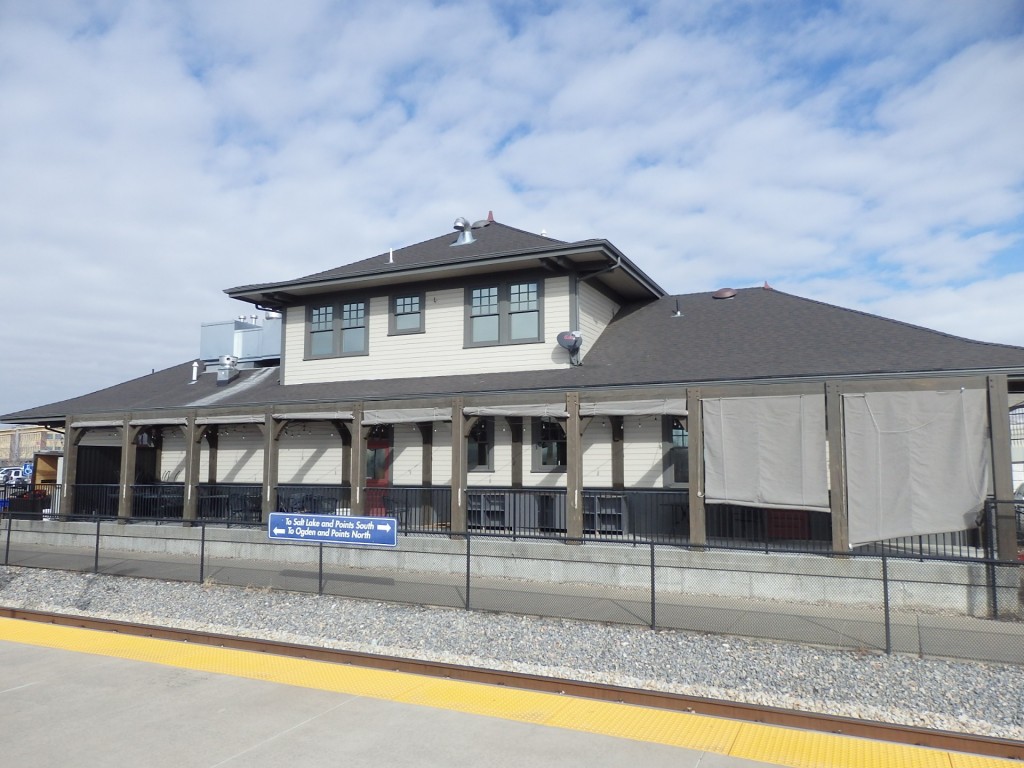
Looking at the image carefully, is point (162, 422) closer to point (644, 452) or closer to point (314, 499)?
point (314, 499)

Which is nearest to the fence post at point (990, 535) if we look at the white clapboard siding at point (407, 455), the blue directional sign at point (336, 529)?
the blue directional sign at point (336, 529)

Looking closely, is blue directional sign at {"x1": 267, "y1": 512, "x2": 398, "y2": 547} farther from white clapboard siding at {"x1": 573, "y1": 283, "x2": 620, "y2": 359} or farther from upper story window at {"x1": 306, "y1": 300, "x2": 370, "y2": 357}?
upper story window at {"x1": 306, "y1": 300, "x2": 370, "y2": 357}

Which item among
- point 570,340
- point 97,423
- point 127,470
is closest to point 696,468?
point 570,340

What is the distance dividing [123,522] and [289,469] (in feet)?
14.4

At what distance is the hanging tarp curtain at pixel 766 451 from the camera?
1284 cm

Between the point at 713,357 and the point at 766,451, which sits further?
the point at 713,357

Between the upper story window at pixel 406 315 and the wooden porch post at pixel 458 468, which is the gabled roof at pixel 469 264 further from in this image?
the wooden porch post at pixel 458 468

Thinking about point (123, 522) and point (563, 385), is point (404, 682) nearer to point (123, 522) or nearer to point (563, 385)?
A: point (563, 385)

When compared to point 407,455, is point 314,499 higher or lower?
lower

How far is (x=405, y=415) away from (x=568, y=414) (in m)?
3.97

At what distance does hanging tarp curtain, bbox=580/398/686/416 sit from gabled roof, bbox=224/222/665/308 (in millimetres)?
4196

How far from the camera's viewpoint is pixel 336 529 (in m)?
13.2

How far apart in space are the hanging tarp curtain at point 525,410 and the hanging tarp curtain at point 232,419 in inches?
238

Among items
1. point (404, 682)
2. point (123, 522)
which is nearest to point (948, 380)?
point (404, 682)
